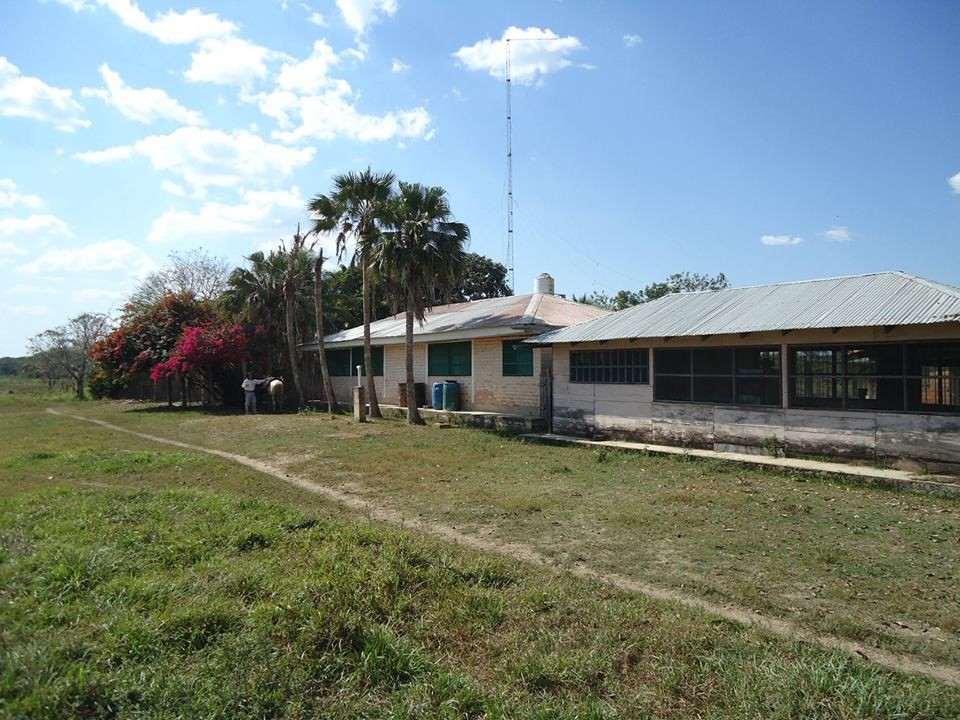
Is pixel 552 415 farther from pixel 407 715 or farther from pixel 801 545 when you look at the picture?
pixel 407 715

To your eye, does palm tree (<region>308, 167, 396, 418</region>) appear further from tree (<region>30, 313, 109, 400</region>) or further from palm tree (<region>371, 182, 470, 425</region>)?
tree (<region>30, 313, 109, 400</region>)

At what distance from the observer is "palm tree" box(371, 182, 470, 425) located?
720 inches

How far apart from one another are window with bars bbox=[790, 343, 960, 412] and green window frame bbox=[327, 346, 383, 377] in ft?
55.2

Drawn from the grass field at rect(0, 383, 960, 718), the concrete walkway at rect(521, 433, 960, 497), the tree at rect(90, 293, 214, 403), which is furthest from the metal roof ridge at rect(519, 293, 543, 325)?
the tree at rect(90, 293, 214, 403)

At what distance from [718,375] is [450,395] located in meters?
9.73

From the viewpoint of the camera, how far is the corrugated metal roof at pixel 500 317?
18672 mm

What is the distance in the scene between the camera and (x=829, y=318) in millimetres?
10969

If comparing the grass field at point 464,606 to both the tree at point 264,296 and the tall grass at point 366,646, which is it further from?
the tree at point 264,296

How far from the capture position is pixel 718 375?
43.3 feet

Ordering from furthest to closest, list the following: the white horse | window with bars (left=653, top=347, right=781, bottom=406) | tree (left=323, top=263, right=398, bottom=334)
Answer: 1. tree (left=323, top=263, right=398, bottom=334)
2. the white horse
3. window with bars (left=653, top=347, right=781, bottom=406)

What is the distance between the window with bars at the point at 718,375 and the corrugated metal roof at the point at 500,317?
15.9ft

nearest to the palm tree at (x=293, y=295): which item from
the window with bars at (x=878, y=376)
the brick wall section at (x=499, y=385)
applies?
the brick wall section at (x=499, y=385)

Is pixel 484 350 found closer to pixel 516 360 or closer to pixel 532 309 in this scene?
pixel 516 360

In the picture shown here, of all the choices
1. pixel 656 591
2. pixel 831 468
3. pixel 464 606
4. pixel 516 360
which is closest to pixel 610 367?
pixel 516 360
